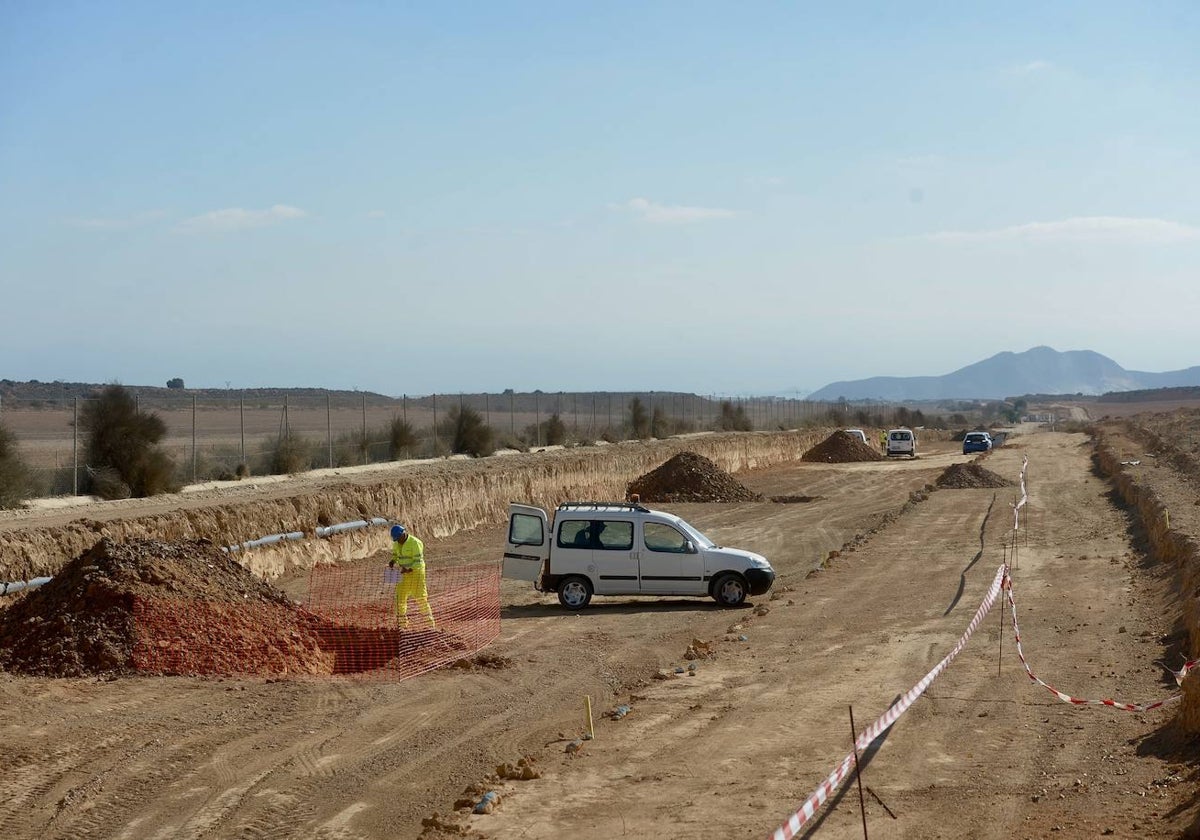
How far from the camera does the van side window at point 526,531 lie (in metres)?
21.0

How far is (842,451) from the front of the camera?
73750 millimetres

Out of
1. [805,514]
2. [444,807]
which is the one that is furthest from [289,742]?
[805,514]

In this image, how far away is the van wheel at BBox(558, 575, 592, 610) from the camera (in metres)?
21.0

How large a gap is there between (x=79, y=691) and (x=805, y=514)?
28.0 meters

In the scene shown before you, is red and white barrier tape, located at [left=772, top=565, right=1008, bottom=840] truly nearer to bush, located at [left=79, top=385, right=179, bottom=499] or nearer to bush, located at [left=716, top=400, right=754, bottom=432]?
bush, located at [left=79, top=385, right=179, bottom=499]

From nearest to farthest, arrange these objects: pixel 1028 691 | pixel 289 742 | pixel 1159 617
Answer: pixel 289 742 → pixel 1028 691 → pixel 1159 617

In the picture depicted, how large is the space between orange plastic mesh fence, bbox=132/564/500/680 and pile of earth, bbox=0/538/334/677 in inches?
0.7

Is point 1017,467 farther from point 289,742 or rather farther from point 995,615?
point 289,742

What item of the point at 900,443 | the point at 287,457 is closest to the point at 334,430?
the point at 900,443

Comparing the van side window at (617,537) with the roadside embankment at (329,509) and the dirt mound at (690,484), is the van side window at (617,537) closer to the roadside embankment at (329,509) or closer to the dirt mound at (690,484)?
the roadside embankment at (329,509)

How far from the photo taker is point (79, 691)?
13.6m

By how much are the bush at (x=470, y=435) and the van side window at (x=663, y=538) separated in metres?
30.9

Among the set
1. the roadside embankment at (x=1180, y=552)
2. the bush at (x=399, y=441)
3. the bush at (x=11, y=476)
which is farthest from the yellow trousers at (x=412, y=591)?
the bush at (x=399, y=441)

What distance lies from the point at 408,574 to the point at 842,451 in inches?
2325
